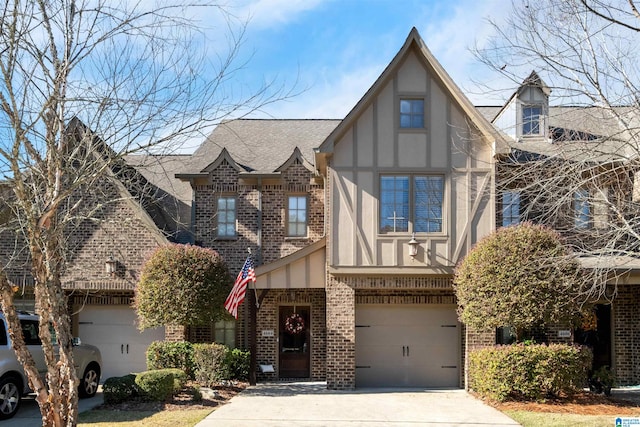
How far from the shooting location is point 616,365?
17.4 meters

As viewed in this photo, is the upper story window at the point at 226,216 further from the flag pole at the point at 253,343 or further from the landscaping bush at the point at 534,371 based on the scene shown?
the landscaping bush at the point at 534,371

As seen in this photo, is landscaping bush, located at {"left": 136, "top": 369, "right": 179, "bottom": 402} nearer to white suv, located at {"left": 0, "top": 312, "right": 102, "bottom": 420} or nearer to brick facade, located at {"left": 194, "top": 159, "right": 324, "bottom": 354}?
white suv, located at {"left": 0, "top": 312, "right": 102, "bottom": 420}

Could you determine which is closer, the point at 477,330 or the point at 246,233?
the point at 477,330

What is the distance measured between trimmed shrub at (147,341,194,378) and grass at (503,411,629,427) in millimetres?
7732

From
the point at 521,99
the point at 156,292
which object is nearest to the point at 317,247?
the point at 156,292

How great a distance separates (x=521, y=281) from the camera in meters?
13.8

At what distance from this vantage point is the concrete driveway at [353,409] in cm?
1170

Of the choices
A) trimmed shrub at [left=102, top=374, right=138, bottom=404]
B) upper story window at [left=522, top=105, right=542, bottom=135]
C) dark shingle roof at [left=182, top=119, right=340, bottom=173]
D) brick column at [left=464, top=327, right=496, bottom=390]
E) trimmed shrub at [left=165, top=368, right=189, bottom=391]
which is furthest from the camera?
dark shingle roof at [left=182, top=119, right=340, bottom=173]

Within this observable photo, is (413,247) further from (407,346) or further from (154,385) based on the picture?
(154,385)

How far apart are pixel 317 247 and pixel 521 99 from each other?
22.8ft

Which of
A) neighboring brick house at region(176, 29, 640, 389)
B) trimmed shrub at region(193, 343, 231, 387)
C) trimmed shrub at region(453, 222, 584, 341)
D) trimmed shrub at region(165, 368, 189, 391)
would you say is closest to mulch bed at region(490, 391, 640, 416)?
trimmed shrub at region(453, 222, 584, 341)

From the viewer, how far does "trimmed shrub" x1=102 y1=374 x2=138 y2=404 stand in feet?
42.5

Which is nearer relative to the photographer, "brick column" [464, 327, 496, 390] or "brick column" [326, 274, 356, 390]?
"brick column" [464, 327, 496, 390]

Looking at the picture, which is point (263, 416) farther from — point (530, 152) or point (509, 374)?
point (530, 152)
